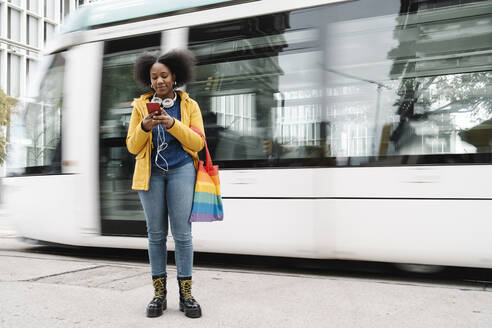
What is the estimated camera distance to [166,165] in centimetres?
329

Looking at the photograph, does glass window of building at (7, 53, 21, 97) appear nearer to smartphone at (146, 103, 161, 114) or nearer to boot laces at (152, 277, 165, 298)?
boot laces at (152, 277, 165, 298)

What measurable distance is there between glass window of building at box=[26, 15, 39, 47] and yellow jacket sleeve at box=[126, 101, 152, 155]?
37.6m

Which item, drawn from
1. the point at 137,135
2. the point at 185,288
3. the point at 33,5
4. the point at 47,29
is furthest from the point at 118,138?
the point at 47,29

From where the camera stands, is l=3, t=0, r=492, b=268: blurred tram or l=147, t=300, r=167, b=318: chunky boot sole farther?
l=3, t=0, r=492, b=268: blurred tram

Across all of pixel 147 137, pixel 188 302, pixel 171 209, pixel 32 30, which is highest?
pixel 32 30

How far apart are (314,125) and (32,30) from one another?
122 feet

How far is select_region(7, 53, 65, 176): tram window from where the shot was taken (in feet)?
20.4

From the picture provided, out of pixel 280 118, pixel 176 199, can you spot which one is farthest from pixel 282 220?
pixel 176 199

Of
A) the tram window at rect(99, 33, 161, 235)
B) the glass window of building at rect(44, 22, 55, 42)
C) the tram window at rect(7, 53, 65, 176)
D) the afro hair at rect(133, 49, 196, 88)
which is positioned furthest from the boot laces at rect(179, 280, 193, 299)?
the glass window of building at rect(44, 22, 55, 42)

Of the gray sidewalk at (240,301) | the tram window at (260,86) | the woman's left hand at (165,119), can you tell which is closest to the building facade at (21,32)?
the tram window at (260,86)

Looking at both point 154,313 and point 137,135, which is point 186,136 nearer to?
point 137,135

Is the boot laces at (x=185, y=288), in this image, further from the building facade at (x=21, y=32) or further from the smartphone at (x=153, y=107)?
the building facade at (x=21, y=32)

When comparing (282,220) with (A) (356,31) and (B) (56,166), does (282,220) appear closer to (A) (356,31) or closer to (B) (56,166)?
(A) (356,31)

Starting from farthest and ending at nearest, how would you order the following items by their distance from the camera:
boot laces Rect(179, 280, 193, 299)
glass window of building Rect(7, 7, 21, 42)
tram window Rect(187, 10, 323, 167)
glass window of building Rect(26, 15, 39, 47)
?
glass window of building Rect(26, 15, 39, 47)
glass window of building Rect(7, 7, 21, 42)
tram window Rect(187, 10, 323, 167)
boot laces Rect(179, 280, 193, 299)
